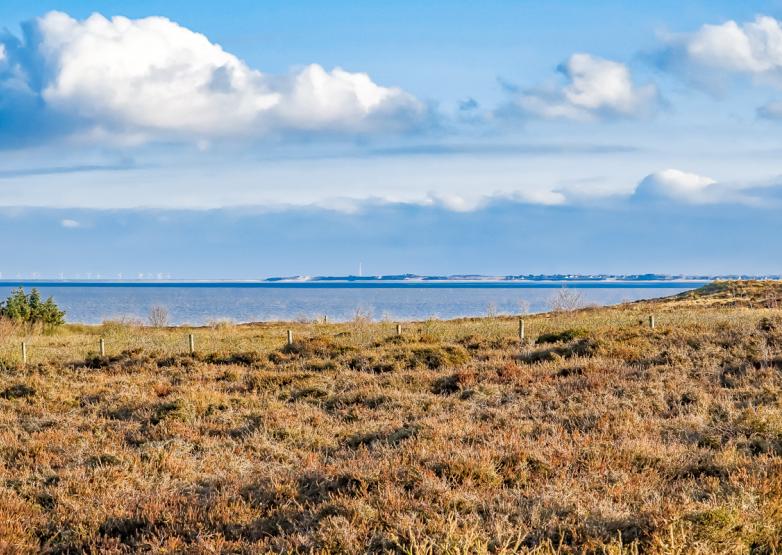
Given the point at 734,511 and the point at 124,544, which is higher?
the point at 734,511

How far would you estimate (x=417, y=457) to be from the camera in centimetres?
967

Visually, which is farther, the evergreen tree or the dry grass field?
the evergreen tree

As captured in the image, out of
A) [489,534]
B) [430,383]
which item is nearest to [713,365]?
[430,383]

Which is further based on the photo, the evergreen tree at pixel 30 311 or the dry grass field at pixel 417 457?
the evergreen tree at pixel 30 311

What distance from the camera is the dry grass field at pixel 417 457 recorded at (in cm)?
667

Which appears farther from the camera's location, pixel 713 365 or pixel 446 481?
pixel 713 365

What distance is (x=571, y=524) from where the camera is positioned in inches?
263

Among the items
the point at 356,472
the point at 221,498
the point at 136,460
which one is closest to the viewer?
the point at 221,498

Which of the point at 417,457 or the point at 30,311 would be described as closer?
the point at 417,457

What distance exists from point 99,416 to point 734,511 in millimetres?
13616

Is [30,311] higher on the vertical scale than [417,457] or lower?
higher

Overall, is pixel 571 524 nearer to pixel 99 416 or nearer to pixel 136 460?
pixel 136 460

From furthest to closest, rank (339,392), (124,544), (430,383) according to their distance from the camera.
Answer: (430,383), (339,392), (124,544)

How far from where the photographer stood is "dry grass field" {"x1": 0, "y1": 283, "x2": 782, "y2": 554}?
6.67 m
